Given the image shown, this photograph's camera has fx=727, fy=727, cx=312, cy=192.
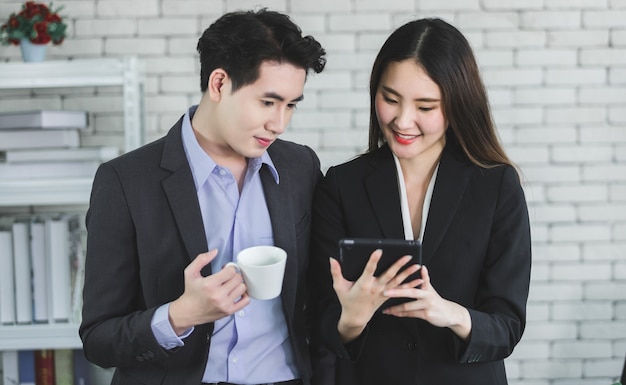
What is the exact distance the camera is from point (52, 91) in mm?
2828

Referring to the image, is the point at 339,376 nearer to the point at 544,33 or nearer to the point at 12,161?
the point at 12,161

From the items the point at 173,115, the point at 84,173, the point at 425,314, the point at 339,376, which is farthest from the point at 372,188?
the point at 173,115

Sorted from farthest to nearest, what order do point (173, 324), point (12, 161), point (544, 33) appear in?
point (544, 33) → point (12, 161) → point (173, 324)

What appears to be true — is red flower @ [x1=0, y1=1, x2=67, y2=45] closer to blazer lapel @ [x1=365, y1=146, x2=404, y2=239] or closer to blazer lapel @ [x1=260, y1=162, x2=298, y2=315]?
blazer lapel @ [x1=260, y1=162, x2=298, y2=315]

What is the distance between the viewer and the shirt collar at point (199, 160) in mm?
1511

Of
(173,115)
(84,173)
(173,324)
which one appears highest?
A: (173,115)

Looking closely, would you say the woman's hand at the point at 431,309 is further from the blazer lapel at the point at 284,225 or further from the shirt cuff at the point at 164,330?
the shirt cuff at the point at 164,330

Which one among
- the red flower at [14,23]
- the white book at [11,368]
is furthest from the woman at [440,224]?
the white book at [11,368]

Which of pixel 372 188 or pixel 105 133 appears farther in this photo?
pixel 105 133

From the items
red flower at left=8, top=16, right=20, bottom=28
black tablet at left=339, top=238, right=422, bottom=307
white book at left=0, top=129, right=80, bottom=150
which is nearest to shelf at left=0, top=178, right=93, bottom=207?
white book at left=0, top=129, right=80, bottom=150

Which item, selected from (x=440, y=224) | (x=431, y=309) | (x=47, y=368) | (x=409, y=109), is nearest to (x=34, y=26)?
(x=47, y=368)

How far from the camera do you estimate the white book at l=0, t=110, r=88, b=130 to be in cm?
241

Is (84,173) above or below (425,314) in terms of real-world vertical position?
above

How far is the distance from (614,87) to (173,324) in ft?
7.03
